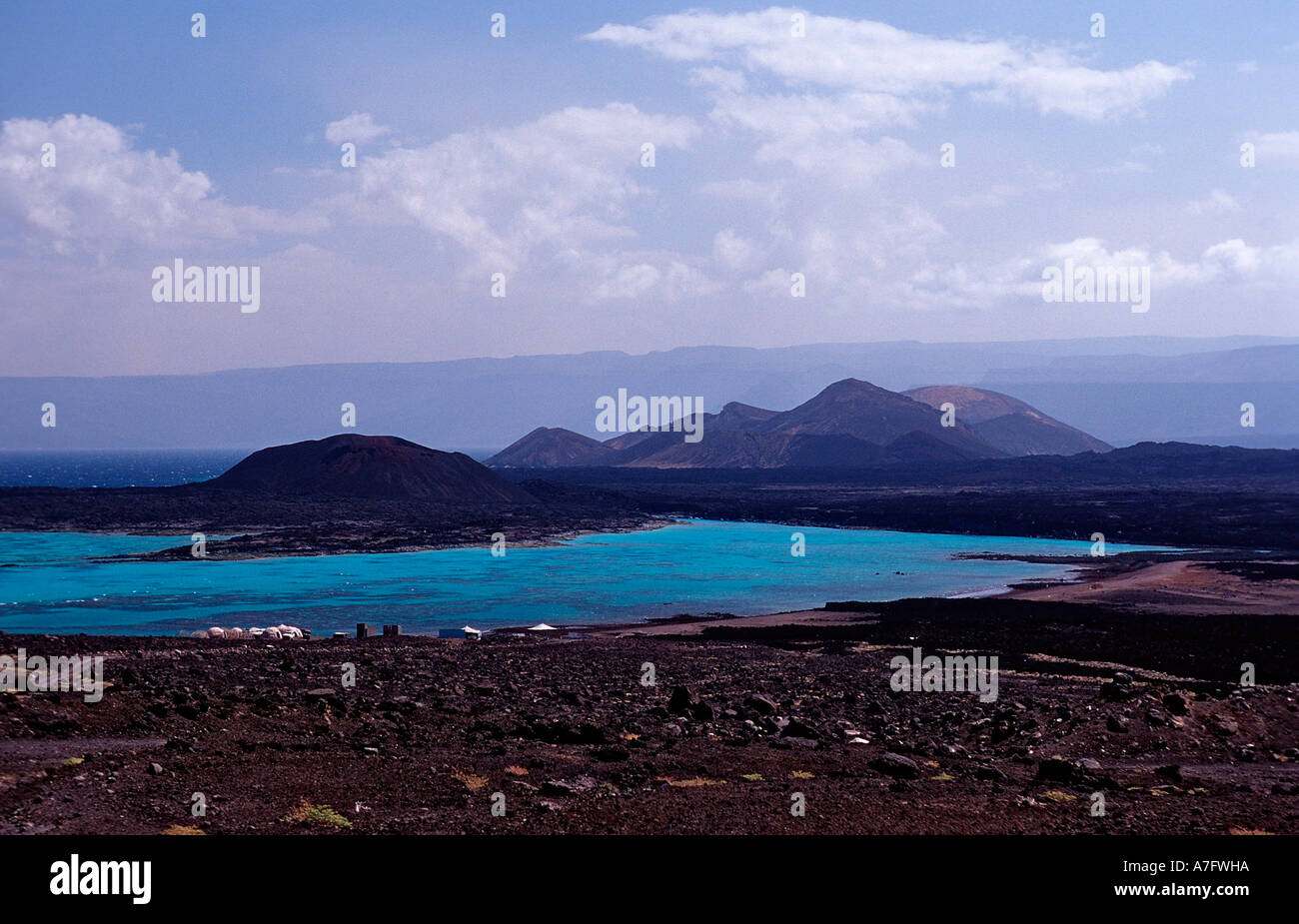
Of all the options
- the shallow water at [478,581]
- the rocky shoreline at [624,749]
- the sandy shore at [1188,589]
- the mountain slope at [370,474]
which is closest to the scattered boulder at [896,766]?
the rocky shoreline at [624,749]

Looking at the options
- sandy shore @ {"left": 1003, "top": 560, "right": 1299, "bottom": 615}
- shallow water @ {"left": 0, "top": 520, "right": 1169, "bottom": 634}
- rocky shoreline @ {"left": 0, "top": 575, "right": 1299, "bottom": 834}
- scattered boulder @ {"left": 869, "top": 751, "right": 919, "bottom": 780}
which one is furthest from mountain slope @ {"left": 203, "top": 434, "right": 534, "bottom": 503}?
scattered boulder @ {"left": 869, "top": 751, "right": 919, "bottom": 780}

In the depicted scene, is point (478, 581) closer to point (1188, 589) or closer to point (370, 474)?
point (1188, 589)

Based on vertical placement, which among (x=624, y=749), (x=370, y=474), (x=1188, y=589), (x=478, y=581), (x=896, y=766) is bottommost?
(x=1188, y=589)

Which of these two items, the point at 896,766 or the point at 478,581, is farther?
the point at 478,581

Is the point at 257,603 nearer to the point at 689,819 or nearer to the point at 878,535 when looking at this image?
the point at 689,819

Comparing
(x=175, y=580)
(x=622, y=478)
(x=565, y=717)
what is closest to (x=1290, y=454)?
(x=622, y=478)

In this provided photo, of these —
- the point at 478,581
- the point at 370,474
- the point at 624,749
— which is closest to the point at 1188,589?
the point at 478,581
